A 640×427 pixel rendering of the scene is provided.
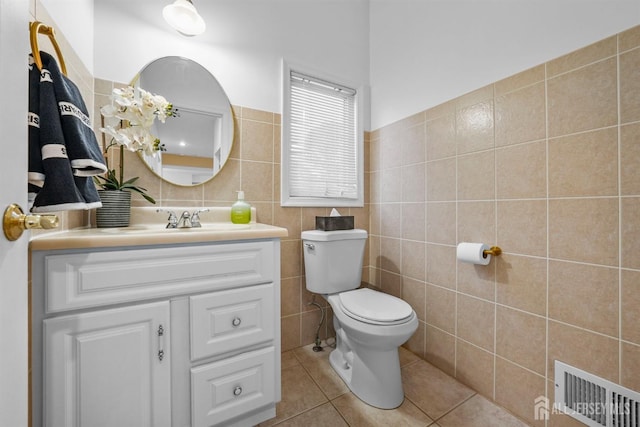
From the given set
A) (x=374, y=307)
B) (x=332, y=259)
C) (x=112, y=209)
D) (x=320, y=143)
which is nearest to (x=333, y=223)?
(x=332, y=259)

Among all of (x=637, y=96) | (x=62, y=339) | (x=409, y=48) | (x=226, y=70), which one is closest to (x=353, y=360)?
(x=62, y=339)

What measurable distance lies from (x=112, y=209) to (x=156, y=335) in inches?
24.5

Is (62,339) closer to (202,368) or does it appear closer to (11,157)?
(202,368)

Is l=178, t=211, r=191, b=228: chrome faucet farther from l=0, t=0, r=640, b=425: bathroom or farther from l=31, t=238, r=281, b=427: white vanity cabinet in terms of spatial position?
l=31, t=238, r=281, b=427: white vanity cabinet

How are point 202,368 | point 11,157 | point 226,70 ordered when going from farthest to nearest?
point 226,70 < point 202,368 < point 11,157

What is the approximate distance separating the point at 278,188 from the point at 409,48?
4.17 feet

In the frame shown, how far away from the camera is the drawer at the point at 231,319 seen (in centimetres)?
96

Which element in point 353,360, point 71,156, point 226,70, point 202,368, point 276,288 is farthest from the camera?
point 226,70

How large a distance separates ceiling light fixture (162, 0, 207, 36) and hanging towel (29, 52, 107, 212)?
2.78 feet

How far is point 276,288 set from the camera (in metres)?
1.13

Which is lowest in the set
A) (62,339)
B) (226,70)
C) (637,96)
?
(62,339)

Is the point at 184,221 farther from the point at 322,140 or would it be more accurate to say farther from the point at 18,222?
the point at 322,140

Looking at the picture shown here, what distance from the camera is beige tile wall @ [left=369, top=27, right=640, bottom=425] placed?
2.98 ft

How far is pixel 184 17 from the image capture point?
51.9 inches
